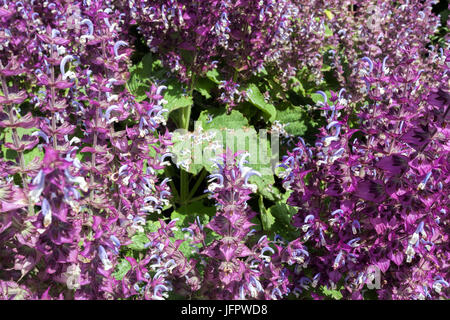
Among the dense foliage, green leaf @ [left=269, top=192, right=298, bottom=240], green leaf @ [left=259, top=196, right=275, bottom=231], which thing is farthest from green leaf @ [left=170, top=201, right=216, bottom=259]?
green leaf @ [left=269, top=192, right=298, bottom=240]

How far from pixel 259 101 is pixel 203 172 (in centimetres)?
86

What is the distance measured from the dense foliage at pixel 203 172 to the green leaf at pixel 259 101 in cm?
2

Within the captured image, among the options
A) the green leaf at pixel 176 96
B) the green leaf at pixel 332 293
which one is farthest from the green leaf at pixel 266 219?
the green leaf at pixel 176 96

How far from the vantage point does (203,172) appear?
3.50 meters

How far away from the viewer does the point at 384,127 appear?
2273 millimetres

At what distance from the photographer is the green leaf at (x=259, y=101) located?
3592mm

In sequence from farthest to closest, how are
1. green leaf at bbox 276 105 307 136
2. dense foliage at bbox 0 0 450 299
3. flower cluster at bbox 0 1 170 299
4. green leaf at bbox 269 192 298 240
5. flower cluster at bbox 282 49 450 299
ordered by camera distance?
green leaf at bbox 276 105 307 136
green leaf at bbox 269 192 298 240
flower cluster at bbox 282 49 450 299
dense foliage at bbox 0 0 450 299
flower cluster at bbox 0 1 170 299

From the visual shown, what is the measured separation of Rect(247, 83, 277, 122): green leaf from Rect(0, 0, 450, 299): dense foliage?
2 cm

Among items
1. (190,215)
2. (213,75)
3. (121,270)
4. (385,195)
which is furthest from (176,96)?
(385,195)

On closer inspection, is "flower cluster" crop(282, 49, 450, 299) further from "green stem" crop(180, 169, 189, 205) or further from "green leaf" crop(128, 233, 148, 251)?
"green stem" crop(180, 169, 189, 205)

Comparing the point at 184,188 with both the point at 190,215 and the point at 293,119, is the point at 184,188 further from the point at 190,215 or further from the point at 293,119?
the point at 293,119

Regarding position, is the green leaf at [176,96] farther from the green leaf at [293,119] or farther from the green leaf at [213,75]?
the green leaf at [293,119]

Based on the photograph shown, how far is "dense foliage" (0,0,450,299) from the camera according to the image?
5.95ft

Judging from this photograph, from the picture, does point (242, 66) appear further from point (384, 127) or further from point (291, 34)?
point (384, 127)
